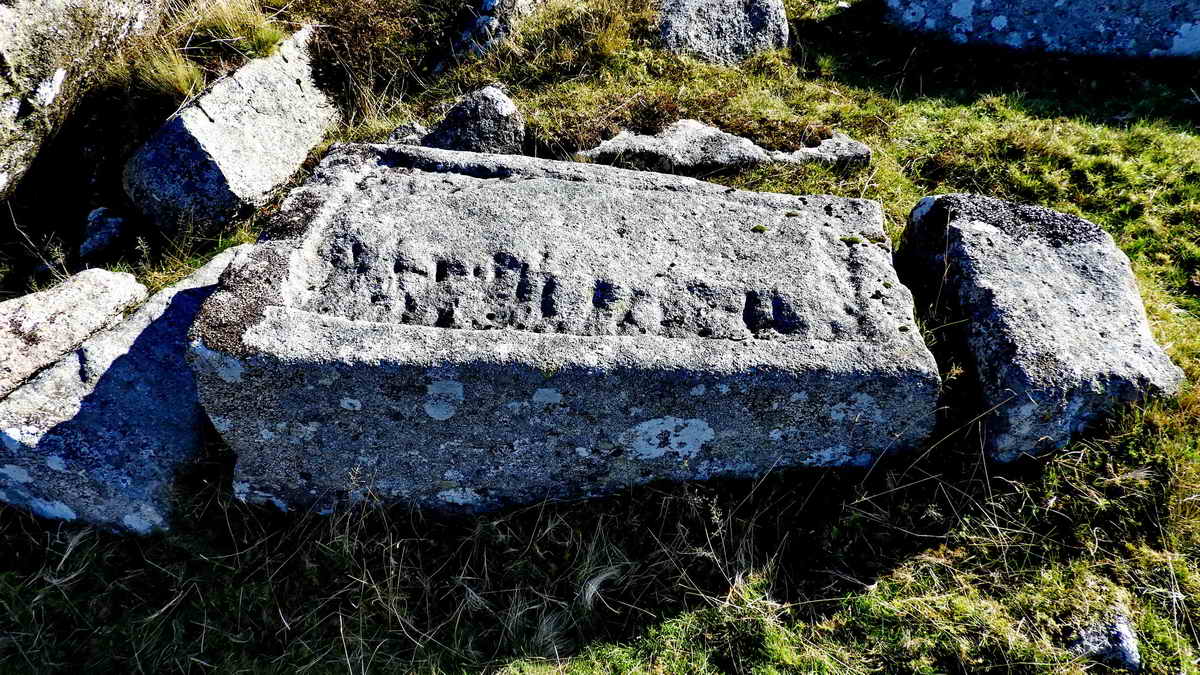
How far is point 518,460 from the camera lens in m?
2.97

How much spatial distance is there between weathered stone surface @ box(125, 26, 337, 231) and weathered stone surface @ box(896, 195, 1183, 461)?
3934mm

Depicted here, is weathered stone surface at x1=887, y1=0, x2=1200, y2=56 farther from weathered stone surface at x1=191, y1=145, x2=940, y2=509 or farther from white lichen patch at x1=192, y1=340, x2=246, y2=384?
white lichen patch at x1=192, y1=340, x2=246, y2=384

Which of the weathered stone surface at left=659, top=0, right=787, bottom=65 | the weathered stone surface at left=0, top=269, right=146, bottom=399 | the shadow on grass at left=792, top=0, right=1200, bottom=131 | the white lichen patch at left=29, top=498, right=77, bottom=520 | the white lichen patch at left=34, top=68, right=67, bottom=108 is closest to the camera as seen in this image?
the white lichen patch at left=29, top=498, right=77, bottom=520

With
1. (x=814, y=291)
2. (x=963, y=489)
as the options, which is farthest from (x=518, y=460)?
(x=963, y=489)

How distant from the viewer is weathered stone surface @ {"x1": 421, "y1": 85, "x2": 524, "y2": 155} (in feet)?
15.1

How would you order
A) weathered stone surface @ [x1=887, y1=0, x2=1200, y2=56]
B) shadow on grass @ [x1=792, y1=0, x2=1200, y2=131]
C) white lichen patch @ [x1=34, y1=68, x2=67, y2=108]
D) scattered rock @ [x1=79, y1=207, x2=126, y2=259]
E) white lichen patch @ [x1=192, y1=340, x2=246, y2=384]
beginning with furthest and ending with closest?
weathered stone surface @ [x1=887, y1=0, x2=1200, y2=56], shadow on grass @ [x1=792, y1=0, x2=1200, y2=131], white lichen patch @ [x1=34, y1=68, x2=67, y2=108], scattered rock @ [x1=79, y1=207, x2=126, y2=259], white lichen patch @ [x1=192, y1=340, x2=246, y2=384]

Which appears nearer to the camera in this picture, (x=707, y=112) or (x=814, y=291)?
(x=814, y=291)

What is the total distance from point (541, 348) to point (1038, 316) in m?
2.18

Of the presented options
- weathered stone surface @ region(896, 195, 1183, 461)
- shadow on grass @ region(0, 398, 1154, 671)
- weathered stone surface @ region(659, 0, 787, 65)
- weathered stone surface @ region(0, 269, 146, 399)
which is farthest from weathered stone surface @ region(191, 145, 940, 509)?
weathered stone surface @ region(659, 0, 787, 65)

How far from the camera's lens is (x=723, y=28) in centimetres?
565

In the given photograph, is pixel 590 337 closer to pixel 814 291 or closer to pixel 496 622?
pixel 814 291

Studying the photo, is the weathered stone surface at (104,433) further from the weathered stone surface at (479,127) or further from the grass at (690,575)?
the weathered stone surface at (479,127)

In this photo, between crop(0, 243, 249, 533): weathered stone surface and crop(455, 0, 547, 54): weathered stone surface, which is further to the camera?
crop(455, 0, 547, 54): weathered stone surface

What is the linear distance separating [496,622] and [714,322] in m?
1.56
